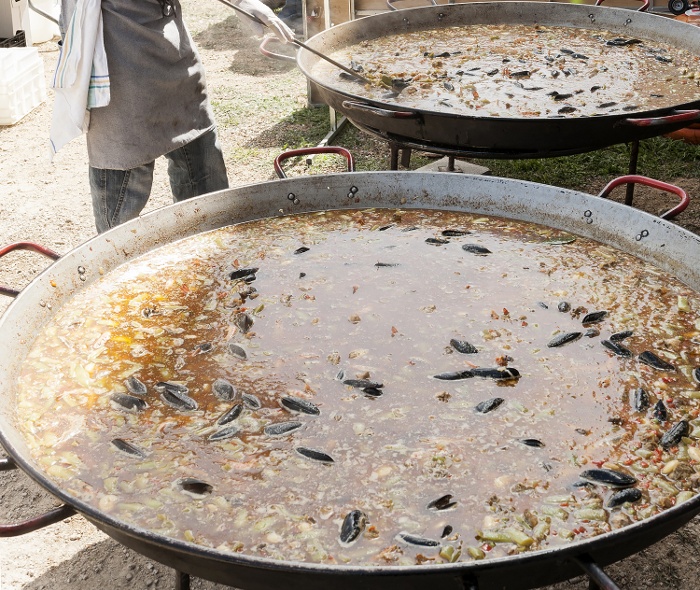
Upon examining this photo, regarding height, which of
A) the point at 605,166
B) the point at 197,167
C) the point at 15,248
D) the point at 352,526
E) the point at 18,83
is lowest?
the point at 605,166

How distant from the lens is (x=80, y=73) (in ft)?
11.3

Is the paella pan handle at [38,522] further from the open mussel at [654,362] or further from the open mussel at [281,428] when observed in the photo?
the open mussel at [654,362]

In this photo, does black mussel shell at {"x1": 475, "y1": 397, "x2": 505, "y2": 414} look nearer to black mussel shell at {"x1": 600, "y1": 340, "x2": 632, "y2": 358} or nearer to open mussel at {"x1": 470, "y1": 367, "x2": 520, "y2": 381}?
open mussel at {"x1": 470, "y1": 367, "x2": 520, "y2": 381}

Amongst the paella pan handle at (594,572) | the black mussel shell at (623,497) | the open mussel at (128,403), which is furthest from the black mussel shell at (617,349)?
the open mussel at (128,403)

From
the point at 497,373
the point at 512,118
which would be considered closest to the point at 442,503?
the point at 497,373

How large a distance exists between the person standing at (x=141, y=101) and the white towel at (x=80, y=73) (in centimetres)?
10

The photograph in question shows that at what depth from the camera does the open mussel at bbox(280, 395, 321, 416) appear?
7.09ft

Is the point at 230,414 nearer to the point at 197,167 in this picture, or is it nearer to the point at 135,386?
the point at 135,386

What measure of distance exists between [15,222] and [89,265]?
3.58 m

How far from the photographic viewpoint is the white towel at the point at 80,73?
11.3 feet

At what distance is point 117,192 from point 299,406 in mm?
2194

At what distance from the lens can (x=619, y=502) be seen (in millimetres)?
1850

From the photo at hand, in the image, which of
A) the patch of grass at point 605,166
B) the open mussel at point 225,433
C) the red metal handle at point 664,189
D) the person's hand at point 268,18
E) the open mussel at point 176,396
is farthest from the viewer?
the patch of grass at point 605,166

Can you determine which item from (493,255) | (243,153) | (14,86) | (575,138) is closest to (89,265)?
(493,255)
